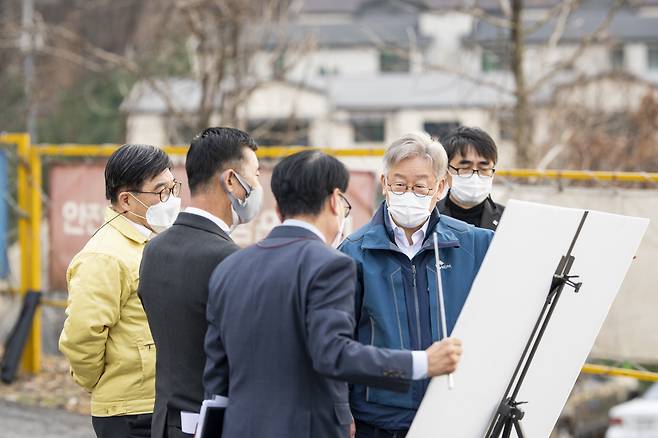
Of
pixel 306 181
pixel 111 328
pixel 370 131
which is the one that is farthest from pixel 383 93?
pixel 306 181

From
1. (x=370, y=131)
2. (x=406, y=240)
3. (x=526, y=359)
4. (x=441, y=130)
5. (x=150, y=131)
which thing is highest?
(x=370, y=131)

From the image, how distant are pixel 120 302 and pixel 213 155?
0.90 metres

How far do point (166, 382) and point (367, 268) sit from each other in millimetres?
860

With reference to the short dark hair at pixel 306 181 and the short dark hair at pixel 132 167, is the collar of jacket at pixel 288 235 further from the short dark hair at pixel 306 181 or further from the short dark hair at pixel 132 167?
the short dark hair at pixel 132 167

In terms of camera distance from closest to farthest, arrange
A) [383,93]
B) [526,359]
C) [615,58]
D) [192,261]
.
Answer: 1. [526,359]
2. [192,261]
3. [615,58]
4. [383,93]

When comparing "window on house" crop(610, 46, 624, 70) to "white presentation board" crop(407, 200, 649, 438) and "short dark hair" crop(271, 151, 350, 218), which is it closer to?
"white presentation board" crop(407, 200, 649, 438)

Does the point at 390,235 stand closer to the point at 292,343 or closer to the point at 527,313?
the point at 527,313

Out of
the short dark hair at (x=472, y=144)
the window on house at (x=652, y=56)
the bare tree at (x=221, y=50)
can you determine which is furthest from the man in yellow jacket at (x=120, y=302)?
the window on house at (x=652, y=56)

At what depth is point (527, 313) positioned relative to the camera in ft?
13.8

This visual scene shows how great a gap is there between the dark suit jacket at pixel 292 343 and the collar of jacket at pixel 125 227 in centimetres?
119

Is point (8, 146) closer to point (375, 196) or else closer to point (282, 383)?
point (375, 196)

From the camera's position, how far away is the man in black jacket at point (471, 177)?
6.16 meters

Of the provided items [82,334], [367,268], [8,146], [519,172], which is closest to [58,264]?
[8,146]

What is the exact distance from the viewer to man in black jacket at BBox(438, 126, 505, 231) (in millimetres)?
6156
